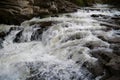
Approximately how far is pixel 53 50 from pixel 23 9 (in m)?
5.83

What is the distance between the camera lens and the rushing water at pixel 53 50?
7531 mm

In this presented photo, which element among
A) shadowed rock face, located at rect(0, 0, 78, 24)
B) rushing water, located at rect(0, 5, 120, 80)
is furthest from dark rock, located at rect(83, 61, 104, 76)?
shadowed rock face, located at rect(0, 0, 78, 24)

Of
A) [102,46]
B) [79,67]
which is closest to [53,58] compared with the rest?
[79,67]

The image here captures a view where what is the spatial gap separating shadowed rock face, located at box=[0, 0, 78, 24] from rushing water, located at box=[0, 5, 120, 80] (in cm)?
106

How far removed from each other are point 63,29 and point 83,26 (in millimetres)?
1274

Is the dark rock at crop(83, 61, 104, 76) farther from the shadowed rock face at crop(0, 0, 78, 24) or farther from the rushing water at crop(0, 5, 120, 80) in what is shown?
the shadowed rock face at crop(0, 0, 78, 24)

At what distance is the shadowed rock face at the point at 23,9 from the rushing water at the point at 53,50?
1061 millimetres

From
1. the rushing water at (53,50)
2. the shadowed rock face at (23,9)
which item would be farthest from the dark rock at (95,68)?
the shadowed rock face at (23,9)

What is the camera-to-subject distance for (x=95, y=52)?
8.27 metres

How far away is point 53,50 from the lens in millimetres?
9492

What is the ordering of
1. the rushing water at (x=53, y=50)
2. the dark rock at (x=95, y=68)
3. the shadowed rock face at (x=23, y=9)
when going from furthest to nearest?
1. the shadowed rock face at (x=23, y=9)
2. the rushing water at (x=53, y=50)
3. the dark rock at (x=95, y=68)

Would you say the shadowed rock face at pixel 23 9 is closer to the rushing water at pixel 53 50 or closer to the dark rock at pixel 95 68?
the rushing water at pixel 53 50

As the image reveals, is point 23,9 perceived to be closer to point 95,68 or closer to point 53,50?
point 53,50

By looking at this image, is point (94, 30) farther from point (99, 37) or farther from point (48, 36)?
point (48, 36)
